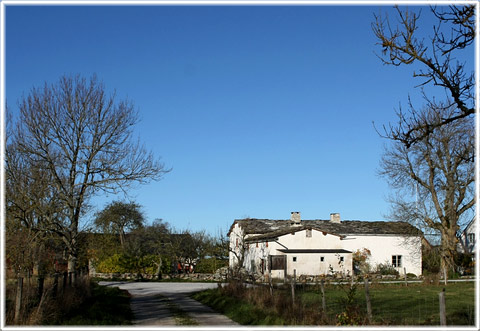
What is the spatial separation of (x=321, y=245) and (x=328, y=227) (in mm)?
3982

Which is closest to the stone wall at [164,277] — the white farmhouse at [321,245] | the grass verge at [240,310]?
the white farmhouse at [321,245]

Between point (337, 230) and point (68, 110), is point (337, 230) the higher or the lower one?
the lower one

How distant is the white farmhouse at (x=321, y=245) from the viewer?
42.5m

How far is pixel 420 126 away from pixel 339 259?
118 ft

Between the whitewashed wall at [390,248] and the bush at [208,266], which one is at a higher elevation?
the whitewashed wall at [390,248]

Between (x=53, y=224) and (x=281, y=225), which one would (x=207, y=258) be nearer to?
(x=281, y=225)

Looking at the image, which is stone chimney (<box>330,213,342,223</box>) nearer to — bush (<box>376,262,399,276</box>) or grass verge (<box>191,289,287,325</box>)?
bush (<box>376,262,399,276</box>)

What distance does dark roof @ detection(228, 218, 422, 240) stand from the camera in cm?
4481

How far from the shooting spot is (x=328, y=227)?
1885 inches

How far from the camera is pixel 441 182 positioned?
40688mm

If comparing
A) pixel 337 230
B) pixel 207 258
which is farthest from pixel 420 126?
pixel 207 258

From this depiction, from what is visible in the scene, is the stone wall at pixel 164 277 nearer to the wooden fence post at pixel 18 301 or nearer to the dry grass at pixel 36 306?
the dry grass at pixel 36 306

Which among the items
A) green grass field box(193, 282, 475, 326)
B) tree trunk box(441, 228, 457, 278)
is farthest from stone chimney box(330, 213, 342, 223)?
green grass field box(193, 282, 475, 326)

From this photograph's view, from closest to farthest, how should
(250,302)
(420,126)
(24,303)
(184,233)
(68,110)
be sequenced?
(420,126) < (24,303) < (250,302) < (68,110) < (184,233)
